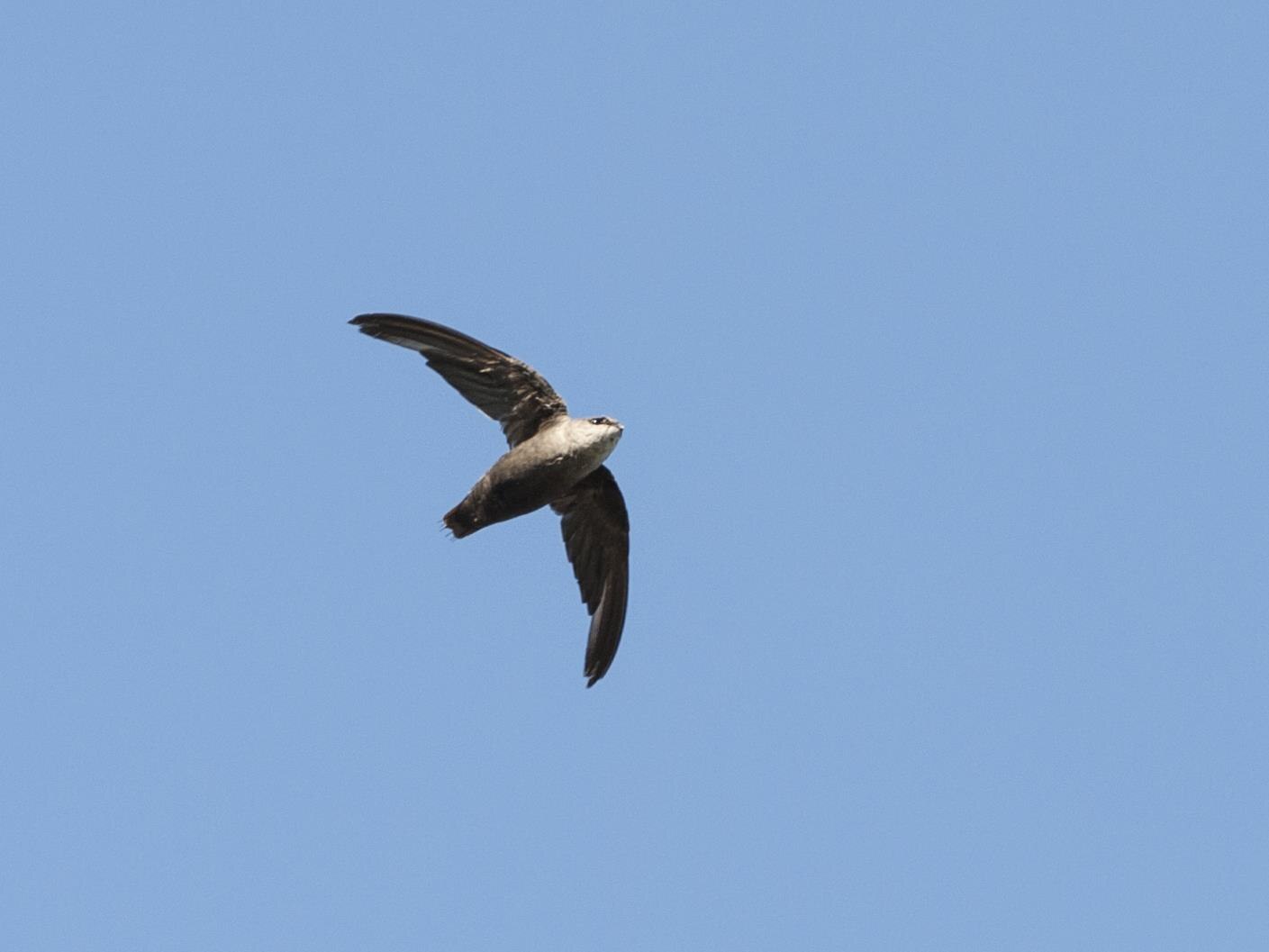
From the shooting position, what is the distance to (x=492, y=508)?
23.1 m

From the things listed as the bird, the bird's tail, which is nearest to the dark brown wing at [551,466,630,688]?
the bird

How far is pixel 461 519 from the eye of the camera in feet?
76.2

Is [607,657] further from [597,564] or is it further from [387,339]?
[387,339]

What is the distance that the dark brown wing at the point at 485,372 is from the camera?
23.4 metres

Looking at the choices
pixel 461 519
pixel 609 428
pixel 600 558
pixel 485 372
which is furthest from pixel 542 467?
pixel 600 558

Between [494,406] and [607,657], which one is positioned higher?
[494,406]

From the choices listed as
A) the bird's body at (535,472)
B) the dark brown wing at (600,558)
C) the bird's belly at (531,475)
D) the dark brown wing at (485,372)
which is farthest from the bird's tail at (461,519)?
the dark brown wing at (600,558)

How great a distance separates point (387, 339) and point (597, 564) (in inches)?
138

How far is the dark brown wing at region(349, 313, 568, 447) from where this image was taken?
23.4 m

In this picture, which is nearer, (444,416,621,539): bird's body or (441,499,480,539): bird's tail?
(444,416,621,539): bird's body

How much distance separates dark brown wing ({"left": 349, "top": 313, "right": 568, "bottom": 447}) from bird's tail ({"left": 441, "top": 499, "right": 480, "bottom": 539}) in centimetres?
87

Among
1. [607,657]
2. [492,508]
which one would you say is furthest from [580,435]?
[607,657]

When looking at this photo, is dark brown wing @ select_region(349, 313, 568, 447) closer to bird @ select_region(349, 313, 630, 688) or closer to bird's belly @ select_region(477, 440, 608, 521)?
bird @ select_region(349, 313, 630, 688)

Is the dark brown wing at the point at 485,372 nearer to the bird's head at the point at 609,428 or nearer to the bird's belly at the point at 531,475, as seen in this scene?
the bird's belly at the point at 531,475
